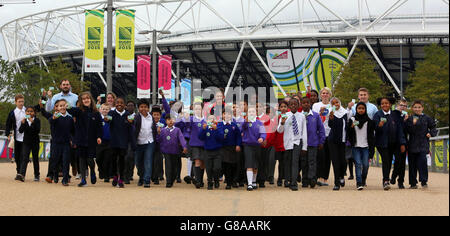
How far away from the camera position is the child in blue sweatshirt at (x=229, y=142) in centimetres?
976

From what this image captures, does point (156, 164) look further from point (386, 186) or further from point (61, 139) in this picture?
point (386, 186)

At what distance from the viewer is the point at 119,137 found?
9.65 meters

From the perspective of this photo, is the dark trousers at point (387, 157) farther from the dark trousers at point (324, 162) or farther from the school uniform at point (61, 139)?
the school uniform at point (61, 139)

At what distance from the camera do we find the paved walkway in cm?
621

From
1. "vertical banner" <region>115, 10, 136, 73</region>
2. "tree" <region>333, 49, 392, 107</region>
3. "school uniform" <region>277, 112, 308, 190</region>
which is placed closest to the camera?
"school uniform" <region>277, 112, 308, 190</region>

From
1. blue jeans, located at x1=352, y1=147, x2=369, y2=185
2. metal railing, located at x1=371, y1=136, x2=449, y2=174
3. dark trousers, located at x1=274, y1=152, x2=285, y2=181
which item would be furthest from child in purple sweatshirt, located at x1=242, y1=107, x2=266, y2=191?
metal railing, located at x1=371, y1=136, x2=449, y2=174

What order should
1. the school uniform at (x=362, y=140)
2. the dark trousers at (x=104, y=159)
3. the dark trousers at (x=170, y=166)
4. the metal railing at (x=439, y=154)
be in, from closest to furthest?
the school uniform at (x=362, y=140) → the dark trousers at (x=170, y=166) → the dark trousers at (x=104, y=159) → the metal railing at (x=439, y=154)

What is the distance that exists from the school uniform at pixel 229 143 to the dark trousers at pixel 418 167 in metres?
3.03

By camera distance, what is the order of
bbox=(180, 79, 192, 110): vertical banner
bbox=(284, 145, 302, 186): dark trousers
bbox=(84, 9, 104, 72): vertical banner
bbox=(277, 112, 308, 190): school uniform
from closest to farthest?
bbox=(284, 145, 302, 186): dark trousers
bbox=(277, 112, 308, 190): school uniform
bbox=(84, 9, 104, 72): vertical banner
bbox=(180, 79, 192, 110): vertical banner

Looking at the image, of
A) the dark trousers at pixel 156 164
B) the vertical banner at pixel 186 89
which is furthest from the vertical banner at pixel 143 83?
the dark trousers at pixel 156 164

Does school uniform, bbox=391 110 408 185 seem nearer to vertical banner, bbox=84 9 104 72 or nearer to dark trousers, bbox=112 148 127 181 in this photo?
dark trousers, bbox=112 148 127 181

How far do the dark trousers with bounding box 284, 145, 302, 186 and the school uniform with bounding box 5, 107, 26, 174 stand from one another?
4907mm

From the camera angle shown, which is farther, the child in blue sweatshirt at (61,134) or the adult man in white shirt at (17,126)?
the adult man in white shirt at (17,126)
